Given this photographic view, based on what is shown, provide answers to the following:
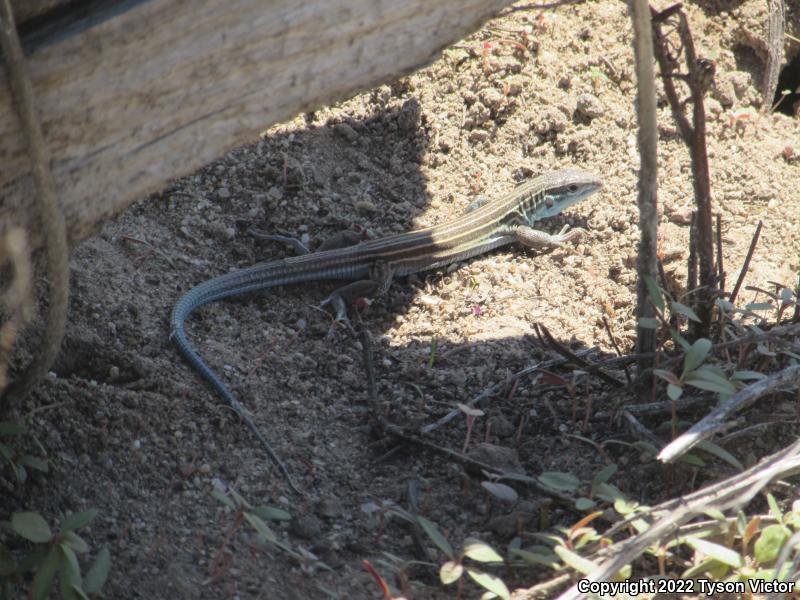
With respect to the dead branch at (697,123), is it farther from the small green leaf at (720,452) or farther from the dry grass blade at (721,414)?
the small green leaf at (720,452)

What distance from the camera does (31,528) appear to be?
2.20 metres

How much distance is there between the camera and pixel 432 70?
6273mm

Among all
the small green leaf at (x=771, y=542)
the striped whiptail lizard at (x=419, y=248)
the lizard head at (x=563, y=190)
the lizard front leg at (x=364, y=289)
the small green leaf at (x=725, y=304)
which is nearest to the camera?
the small green leaf at (x=771, y=542)

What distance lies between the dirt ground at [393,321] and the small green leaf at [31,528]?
365 mm

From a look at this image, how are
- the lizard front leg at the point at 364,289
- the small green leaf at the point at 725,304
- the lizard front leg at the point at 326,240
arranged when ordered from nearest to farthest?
the small green leaf at the point at 725,304, the lizard front leg at the point at 364,289, the lizard front leg at the point at 326,240

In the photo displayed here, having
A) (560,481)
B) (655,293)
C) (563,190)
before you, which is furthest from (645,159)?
(563,190)

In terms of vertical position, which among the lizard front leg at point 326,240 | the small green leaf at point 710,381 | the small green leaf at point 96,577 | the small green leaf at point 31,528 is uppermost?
the small green leaf at point 31,528

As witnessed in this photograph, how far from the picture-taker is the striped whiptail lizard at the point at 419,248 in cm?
490

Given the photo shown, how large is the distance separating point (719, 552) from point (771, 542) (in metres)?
0.17

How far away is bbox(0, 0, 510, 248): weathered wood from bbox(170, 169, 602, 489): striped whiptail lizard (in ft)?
5.99

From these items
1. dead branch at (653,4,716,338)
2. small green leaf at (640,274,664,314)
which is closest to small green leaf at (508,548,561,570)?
small green leaf at (640,274,664,314)

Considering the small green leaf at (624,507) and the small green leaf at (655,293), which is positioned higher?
the small green leaf at (655,293)

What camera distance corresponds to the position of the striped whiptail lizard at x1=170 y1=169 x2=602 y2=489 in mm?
4902

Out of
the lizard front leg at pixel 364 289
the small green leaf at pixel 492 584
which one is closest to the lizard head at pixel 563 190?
the lizard front leg at pixel 364 289
